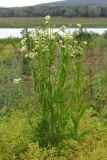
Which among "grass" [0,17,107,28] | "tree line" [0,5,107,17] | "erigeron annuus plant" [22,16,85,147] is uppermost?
"erigeron annuus plant" [22,16,85,147]

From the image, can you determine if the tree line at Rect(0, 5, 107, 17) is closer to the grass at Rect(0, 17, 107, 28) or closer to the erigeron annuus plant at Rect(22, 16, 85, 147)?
the grass at Rect(0, 17, 107, 28)

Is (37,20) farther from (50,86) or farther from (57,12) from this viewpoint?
→ (50,86)

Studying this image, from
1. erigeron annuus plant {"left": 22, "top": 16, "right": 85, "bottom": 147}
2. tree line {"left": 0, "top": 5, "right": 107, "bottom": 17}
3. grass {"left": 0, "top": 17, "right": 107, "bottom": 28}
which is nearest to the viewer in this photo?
Result: erigeron annuus plant {"left": 22, "top": 16, "right": 85, "bottom": 147}

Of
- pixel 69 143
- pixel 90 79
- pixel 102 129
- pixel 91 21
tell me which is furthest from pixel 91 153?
pixel 91 21

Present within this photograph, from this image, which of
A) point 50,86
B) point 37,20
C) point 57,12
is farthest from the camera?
point 57,12

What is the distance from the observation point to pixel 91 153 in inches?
268

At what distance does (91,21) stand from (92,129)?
50.6 meters

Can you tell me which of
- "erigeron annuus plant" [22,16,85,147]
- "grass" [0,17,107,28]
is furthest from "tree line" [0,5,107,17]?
"erigeron annuus plant" [22,16,85,147]

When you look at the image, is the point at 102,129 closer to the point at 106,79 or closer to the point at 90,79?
the point at 90,79

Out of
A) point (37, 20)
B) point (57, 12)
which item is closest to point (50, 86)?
point (37, 20)

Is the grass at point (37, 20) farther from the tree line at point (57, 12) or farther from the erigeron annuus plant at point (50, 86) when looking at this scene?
the erigeron annuus plant at point (50, 86)

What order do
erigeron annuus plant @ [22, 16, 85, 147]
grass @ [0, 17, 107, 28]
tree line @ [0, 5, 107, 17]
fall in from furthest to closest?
grass @ [0, 17, 107, 28], tree line @ [0, 5, 107, 17], erigeron annuus plant @ [22, 16, 85, 147]

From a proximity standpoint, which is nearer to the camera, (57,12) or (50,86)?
(50,86)

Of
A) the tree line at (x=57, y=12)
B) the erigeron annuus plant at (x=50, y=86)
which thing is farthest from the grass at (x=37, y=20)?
the erigeron annuus plant at (x=50, y=86)
